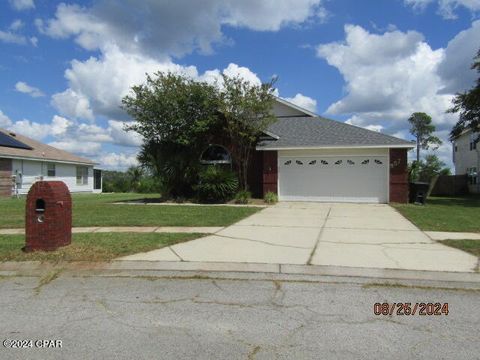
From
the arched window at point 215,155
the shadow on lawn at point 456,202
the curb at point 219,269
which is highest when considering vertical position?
the arched window at point 215,155

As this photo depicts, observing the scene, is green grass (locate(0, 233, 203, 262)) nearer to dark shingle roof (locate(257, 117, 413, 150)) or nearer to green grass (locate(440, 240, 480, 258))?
green grass (locate(440, 240, 480, 258))

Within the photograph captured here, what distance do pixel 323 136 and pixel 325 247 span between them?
12.1 metres

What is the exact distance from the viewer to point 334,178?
59.5ft

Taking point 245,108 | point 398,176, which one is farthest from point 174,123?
point 398,176

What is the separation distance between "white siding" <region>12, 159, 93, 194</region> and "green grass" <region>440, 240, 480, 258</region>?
2330cm

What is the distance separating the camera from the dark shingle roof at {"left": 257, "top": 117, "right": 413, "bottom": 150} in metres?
17.6

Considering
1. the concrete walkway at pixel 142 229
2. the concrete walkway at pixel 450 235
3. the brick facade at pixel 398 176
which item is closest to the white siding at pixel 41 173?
the concrete walkway at pixel 142 229

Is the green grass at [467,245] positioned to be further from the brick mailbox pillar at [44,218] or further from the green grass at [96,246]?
the brick mailbox pillar at [44,218]

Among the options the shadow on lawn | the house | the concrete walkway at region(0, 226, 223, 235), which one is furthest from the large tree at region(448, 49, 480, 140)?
the house

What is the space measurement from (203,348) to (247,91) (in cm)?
1445

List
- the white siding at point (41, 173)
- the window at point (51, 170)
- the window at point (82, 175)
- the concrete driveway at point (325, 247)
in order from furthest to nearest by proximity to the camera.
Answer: the window at point (82, 175)
the window at point (51, 170)
the white siding at point (41, 173)
the concrete driveway at point (325, 247)

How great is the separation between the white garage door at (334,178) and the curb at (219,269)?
1228 cm
